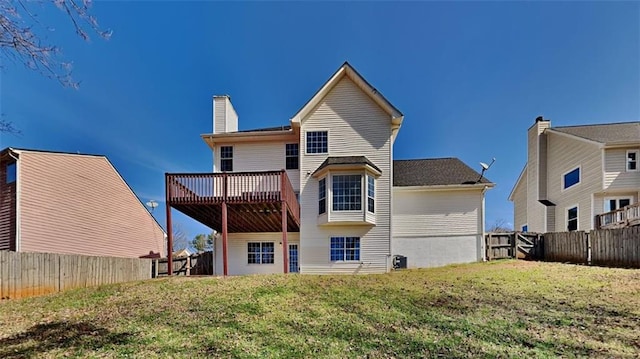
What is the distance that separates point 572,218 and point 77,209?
27858mm

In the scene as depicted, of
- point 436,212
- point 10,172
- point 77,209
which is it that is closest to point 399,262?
point 436,212

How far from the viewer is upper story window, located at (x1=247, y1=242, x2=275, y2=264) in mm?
15594

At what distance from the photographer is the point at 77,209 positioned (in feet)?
54.1

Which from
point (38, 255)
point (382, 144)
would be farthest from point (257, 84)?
point (38, 255)

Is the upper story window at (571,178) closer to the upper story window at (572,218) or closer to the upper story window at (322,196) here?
the upper story window at (572,218)

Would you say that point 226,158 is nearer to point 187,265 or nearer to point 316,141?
point 316,141

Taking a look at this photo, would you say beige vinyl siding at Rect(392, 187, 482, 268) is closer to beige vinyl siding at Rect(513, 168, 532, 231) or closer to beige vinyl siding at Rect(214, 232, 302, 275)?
beige vinyl siding at Rect(214, 232, 302, 275)

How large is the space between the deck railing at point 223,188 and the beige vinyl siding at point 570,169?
16399 mm

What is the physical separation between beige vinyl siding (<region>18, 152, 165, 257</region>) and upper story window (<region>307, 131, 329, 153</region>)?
12.6 metres

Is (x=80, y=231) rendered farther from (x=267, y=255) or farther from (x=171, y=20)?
(x=171, y=20)

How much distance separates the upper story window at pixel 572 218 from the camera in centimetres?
1808

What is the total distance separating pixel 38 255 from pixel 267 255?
8712 mm

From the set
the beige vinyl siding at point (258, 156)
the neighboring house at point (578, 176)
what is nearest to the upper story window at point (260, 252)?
the beige vinyl siding at point (258, 156)

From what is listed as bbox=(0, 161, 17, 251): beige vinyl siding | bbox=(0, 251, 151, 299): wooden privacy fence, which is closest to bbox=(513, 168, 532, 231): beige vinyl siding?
bbox=(0, 251, 151, 299): wooden privacy fence
